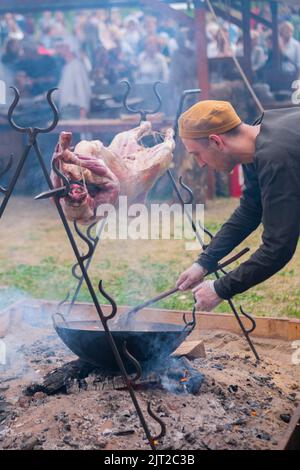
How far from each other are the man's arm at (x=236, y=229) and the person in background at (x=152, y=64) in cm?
1038

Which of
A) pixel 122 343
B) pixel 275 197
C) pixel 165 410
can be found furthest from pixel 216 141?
pixel 165 410

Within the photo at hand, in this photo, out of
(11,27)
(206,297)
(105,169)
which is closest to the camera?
(206,297)

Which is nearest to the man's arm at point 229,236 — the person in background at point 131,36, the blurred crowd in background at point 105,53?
the blurred crowd in background at point 105,53

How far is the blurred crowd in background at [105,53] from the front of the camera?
44.5ft

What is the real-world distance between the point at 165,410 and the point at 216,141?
1526 millimetres

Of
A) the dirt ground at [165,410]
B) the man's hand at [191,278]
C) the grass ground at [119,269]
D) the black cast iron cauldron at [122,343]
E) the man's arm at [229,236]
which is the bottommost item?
the grass ground at [119,269]

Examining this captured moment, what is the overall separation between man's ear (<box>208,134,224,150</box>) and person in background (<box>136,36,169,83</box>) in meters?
10.9

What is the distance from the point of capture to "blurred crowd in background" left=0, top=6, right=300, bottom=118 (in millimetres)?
13570

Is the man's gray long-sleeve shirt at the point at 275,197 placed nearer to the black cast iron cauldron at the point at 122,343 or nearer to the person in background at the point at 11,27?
the black cast iron cauldron at the point at 122,343

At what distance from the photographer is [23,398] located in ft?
14.0

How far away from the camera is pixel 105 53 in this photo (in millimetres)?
14945

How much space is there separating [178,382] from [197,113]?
163cm

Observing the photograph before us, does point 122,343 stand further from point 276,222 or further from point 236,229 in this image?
point 276,222

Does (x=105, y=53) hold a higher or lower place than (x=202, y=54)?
lower
